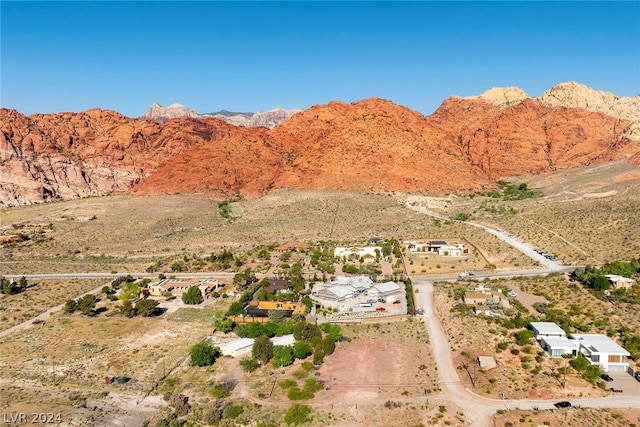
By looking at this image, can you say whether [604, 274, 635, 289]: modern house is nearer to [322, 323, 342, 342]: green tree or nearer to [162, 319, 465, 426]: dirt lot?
[162, 319, 465, 426]: dirt lot

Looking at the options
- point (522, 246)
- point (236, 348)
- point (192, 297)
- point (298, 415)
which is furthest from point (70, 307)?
point (522, 246)

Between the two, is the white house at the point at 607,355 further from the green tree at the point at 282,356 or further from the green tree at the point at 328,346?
the green tree at the point at 282,356

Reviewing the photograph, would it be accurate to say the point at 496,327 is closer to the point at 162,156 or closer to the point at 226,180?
the point at 226,180

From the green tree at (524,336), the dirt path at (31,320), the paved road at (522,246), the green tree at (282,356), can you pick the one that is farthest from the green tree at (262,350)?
the paved road at (522,246)

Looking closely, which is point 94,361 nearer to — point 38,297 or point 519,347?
point 38,297

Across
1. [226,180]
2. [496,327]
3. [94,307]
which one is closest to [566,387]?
[496,327]
